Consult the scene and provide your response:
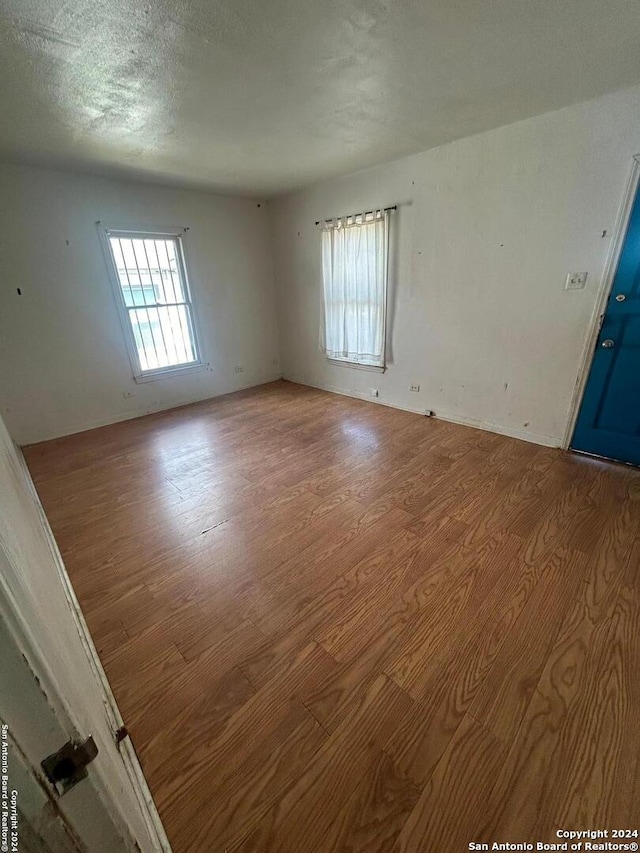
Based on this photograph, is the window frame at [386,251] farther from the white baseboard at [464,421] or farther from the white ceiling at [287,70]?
the white ceiling at [287,70]

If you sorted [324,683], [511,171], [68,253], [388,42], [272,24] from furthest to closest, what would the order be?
[68,253]
[511,171]
[388,42]
[272,24]
[324,683]

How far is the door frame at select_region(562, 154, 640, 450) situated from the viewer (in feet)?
7.16

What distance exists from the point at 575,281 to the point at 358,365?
88.5 inches

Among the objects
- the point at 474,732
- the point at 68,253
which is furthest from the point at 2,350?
the point at 474,732

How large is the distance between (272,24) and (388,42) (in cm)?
56

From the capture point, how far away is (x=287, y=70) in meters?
1.77

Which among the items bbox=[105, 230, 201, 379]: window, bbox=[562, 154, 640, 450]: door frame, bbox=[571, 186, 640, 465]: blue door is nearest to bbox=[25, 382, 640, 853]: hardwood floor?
bbox=[571, 186, 640, 465]: blue door

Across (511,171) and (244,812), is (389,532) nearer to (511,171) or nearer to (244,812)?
(244,812)

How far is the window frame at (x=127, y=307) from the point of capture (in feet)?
11.7

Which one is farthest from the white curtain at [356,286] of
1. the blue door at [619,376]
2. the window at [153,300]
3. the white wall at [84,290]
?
the blue door at [619,376]

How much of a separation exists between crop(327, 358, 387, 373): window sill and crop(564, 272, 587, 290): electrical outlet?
1830 millimetres

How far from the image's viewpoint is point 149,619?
5.12 ft

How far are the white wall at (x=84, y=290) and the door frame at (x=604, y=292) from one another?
3.91 meters

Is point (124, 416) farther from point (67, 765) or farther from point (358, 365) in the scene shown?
point (67, 765)
